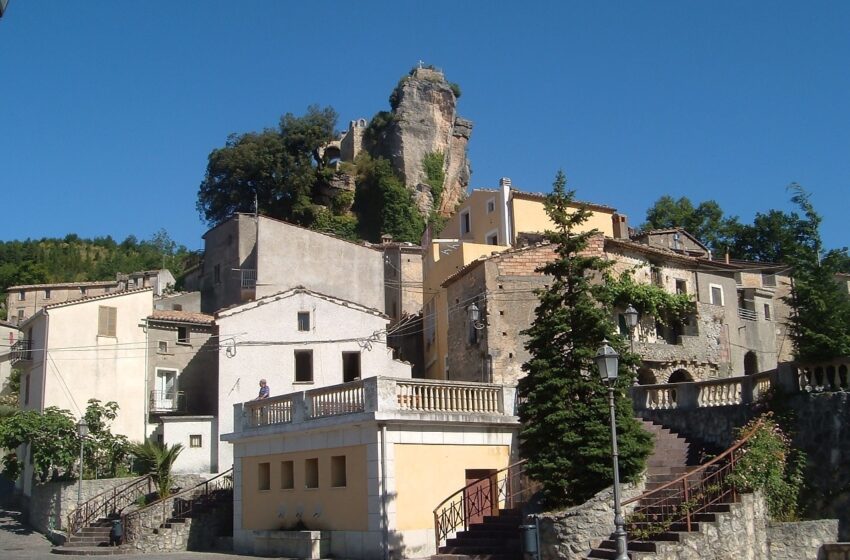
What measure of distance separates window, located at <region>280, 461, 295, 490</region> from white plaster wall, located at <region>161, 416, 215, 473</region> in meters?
13.2

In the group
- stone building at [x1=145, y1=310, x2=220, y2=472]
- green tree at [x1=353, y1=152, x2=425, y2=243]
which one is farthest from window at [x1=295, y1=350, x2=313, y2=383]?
green tree at [x1=353, y1=152, x2=425, y2=243]

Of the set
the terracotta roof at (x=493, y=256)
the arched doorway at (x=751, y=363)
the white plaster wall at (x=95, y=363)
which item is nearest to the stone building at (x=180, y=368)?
the white plaster wall at (x=95, y=363)

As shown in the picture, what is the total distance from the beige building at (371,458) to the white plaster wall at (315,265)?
71.3ft

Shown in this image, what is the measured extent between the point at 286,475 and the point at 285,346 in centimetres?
1399

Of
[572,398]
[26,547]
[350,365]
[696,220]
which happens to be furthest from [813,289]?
[696,220]

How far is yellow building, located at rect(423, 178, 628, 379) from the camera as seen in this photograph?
45966 mm

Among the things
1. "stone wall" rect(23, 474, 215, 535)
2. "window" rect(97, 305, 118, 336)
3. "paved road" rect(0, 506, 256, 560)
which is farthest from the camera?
"window" rect(97, 305, 118, 336)

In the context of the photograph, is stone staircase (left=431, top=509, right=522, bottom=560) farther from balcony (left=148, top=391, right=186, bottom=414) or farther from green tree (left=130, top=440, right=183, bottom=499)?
balcony (left=148, top=391, right=186, bottom=414)

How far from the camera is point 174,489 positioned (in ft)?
114

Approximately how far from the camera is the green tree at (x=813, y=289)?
2444 centimetres

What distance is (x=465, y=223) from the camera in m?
55.1

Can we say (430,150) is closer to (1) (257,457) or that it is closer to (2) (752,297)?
(2) (752,297)

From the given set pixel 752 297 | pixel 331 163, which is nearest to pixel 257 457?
pixel 752 297

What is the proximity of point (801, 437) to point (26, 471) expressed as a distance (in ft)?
105
